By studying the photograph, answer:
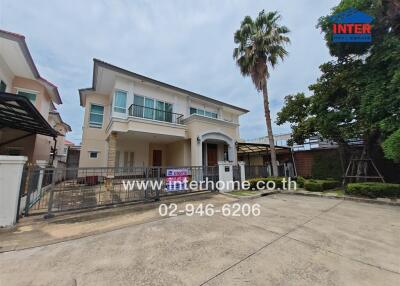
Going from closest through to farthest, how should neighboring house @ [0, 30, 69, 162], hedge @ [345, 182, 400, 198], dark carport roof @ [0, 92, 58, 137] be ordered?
dark carport roof @ [0, 92, 58, 137] → hedge @ [345, 182, 400, 198] → neighboring house @ [0, 30, 69, 162]

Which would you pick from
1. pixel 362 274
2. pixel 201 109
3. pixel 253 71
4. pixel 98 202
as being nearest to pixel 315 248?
pixel 362 274

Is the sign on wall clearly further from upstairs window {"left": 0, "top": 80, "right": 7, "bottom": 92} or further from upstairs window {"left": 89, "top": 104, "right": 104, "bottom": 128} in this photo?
upstairs window {"left": 0, "top": 80, "right": 7, "bottom": 92}

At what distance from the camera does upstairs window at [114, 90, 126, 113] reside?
478 inches

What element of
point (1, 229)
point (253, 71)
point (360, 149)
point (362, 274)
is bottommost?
point (362, 274)

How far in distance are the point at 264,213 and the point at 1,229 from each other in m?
7.49

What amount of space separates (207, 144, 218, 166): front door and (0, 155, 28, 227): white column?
41.9 feet

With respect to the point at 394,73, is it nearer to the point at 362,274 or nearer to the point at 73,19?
the point at 362,274

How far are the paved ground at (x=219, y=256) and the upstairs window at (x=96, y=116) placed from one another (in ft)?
41.4

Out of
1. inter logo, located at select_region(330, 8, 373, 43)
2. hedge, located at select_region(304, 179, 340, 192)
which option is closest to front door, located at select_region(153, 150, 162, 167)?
hedge, located at select_region(304, 179, 340, 192)

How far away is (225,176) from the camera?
10375 millimetres

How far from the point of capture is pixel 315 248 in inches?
140

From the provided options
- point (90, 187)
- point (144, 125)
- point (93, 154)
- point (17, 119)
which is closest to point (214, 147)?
point (144, 125)

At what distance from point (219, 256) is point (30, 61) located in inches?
579

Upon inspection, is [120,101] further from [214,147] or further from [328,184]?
[328,184]
